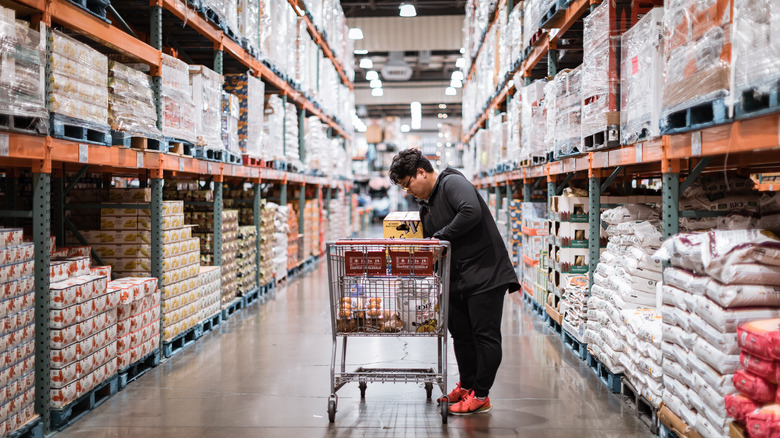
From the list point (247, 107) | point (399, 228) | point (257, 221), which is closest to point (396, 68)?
point (257, 221)

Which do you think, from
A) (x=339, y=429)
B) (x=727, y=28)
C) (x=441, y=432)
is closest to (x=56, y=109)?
(x=339, y=429)

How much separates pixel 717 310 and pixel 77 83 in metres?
4.12

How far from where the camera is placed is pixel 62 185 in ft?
19.5

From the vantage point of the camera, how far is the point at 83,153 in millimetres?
4309

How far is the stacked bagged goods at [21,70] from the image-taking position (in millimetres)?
3463

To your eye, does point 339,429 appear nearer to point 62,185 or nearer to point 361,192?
point 62,185

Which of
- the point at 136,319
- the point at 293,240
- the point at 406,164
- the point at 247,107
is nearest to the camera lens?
the point at 406,164

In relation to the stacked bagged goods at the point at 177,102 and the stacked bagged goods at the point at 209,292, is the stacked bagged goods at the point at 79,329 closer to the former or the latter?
the stacked bagged goods at the point at 177,102

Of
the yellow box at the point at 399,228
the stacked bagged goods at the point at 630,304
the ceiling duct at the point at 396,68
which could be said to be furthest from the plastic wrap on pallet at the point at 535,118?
the ceiling duct at the point at 396,68

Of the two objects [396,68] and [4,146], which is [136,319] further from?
[396,68]

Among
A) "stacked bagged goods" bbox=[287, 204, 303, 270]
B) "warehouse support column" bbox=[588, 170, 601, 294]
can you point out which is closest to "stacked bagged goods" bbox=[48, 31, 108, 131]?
"warehouse support column" bbox=[588, 170, 601, 294]

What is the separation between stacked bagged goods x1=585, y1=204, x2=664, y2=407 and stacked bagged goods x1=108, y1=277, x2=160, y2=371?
3.70 meters

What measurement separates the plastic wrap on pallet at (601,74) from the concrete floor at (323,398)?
2.02 meters

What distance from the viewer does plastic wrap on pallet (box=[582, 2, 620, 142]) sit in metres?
4.71
